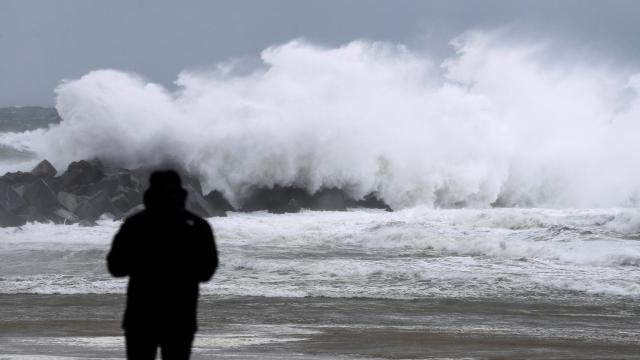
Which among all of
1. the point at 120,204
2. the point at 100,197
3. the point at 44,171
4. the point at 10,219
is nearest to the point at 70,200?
the point at 100,197

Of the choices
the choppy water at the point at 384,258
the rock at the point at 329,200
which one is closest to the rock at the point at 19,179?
the choppy water at the point at 384,258

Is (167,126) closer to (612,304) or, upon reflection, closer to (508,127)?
(508,127)

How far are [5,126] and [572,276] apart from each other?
5334 cm

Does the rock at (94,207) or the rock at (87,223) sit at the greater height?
the rock at (94,207)

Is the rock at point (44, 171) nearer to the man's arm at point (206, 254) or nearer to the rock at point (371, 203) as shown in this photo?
the rock at point (371, 203)

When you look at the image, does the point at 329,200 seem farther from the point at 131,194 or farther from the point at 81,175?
the point at 81,175

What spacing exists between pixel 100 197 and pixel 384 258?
10.4 m

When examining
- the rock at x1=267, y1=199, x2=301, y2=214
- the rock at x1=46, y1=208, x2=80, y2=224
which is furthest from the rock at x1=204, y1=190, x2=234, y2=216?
the rock at x1=46, y1=208, x2=80, y2=224

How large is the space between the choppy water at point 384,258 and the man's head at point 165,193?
9651mm

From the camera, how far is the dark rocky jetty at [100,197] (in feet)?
84.7

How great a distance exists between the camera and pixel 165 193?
4871mm

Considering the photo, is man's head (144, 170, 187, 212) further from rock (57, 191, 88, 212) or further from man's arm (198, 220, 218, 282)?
rock (57, 191, 88, 212)

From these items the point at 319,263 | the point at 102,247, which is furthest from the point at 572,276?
the point at 102,247

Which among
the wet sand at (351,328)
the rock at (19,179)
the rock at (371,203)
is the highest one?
the rock at (19,179)
